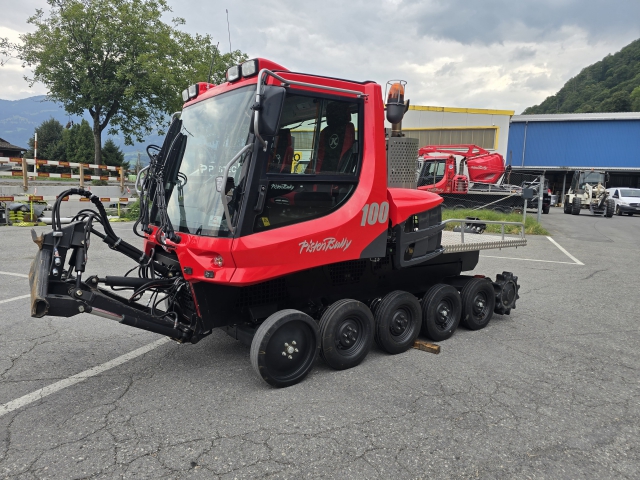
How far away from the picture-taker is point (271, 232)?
11.6ft

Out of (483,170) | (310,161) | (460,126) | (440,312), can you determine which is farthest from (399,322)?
(460,126)

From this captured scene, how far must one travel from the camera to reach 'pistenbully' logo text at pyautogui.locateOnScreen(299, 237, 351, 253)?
3686 mm

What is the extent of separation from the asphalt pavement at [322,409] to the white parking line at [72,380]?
0.08 feet

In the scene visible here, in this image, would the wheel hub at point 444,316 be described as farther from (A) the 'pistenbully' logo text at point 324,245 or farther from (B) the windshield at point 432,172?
(B) the windshield at point 432,172

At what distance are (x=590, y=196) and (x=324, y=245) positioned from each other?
26969 millimetres

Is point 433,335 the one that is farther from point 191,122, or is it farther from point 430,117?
point 430,117

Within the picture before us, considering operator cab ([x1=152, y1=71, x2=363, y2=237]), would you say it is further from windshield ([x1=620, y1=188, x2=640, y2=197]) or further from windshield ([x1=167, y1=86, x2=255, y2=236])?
windshield ([x1=620, y1=188, x2=640, y2=197])

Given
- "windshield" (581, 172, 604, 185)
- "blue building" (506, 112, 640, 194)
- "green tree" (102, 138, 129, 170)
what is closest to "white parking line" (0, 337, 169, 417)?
"windshield" (581, 172, 604, 185)

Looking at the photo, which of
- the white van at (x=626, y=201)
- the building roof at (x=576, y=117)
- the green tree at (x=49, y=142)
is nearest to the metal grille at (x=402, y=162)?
the white van at (x=626, y=201)

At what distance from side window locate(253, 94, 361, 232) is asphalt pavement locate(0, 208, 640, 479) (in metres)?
1.46

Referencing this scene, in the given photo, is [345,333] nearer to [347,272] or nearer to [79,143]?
[347,272]

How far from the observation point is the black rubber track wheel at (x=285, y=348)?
356 cm

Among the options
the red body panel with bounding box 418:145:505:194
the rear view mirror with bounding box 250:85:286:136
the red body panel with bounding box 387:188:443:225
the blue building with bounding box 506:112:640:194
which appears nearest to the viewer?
the rear view mirror with bounding box 250:85:286:136

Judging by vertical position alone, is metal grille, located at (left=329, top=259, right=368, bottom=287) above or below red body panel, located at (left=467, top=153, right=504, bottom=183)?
below
